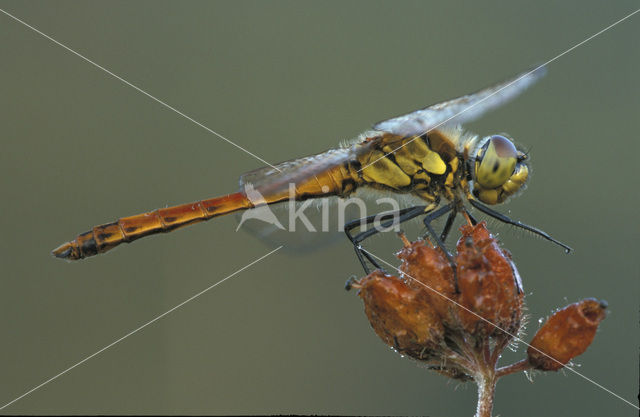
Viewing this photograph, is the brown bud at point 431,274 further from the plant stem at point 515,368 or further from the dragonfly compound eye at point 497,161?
the dragonfly compound eye at point 497,161

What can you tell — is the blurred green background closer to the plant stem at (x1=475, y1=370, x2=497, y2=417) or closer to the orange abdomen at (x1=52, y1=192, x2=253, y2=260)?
the orange abdomen at (x1=52, y1=192, x2=253, y2=260)

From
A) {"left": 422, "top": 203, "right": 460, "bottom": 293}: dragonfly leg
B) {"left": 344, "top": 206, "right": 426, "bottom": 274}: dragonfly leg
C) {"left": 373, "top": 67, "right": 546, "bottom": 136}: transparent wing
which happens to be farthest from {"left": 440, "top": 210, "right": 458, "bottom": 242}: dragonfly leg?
{"left": 373, "top": 67, "right": 546, "bottom": 136}: transparent wing

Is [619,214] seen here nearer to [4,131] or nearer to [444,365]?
[444,365]

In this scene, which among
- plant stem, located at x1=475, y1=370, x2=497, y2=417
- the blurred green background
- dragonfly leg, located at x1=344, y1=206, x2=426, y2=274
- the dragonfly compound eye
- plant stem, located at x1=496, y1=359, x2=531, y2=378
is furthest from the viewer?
the blurred green background

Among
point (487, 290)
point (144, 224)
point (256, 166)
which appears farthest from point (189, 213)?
point (256, 166)

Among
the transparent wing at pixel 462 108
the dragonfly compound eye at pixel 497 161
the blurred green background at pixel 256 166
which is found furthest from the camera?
the blurred green background at pixel 256 166

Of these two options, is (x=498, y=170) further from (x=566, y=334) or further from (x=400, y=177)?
(x=566, y=334)

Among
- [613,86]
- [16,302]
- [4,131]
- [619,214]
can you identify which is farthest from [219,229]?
[613,86]

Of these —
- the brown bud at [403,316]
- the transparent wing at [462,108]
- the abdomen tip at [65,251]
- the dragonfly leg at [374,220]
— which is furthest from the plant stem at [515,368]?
the abdomen tip at [65,251]
